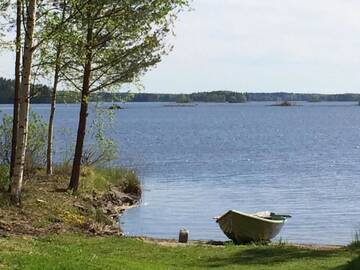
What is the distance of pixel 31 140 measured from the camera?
81.3 ft

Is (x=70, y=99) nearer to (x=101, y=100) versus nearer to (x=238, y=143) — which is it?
(x=101, y=100)

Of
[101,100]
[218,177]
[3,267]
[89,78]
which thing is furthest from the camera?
[218,177]

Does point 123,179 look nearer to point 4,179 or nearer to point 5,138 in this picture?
point 5,138

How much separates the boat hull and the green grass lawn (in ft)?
9.64

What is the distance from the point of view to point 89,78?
22188mm

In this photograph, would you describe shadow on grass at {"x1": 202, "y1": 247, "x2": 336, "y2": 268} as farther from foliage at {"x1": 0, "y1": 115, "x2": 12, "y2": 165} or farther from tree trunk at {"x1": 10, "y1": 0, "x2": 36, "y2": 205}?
foliage at {"x1": 0, "y1": 115, "x2": 12, "y2": 165}

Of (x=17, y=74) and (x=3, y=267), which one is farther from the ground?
(x=17, y=74)

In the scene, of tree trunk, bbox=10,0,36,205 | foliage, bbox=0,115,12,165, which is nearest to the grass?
tree trunk, bbox=10,0,36,205

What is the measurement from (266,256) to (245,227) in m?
4.48

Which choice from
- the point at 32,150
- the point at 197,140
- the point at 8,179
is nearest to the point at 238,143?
the point at 197,140

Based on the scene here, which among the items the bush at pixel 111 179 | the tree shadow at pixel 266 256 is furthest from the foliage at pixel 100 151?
the tree shadow at pixel 266 256

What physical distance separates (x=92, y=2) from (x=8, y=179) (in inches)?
207

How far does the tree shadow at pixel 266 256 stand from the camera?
14.3 m

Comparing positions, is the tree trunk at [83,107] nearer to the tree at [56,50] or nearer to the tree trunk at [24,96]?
the tree at [56,50]
